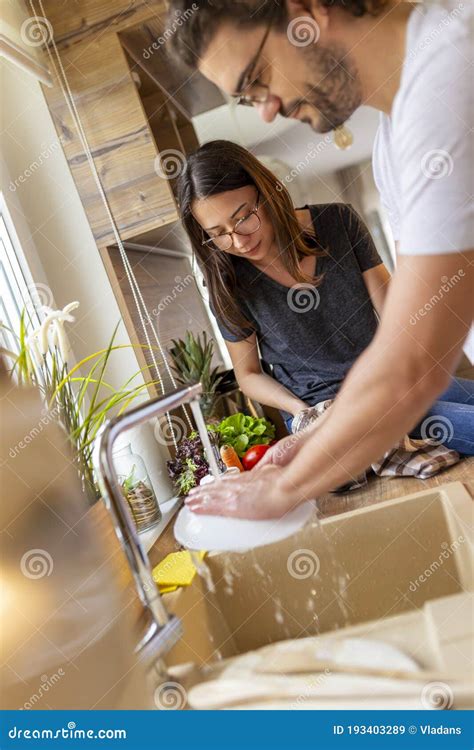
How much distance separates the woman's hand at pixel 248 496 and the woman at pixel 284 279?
1.50 feet

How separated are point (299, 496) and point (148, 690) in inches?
6.2

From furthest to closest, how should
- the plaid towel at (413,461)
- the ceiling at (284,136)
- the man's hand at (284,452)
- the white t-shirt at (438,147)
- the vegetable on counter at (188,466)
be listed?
the ceiling at (284,136)
the vegetable on counter at (188,466)
the plaid towel at (413,461)
the man's hand at (284,452)
the white t-shirt at (438,147)

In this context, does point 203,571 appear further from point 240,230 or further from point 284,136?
point 284,136

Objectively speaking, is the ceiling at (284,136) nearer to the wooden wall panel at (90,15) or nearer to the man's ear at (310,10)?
the wooden wall panel at (90,15)

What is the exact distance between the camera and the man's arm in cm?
39

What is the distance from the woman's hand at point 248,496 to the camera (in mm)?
464

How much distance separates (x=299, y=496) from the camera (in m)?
0.46

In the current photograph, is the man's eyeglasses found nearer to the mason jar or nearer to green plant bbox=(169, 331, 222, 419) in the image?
the mason jar

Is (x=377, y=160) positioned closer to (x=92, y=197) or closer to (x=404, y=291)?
(x=404, y=291)

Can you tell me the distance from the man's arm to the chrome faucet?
0.30ft

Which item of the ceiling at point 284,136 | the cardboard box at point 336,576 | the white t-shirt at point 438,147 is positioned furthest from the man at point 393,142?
the ceiling at point 284,136

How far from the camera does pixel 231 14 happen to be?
0.48 m

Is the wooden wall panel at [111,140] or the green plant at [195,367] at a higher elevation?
the wooden wall panel at [111,140]
